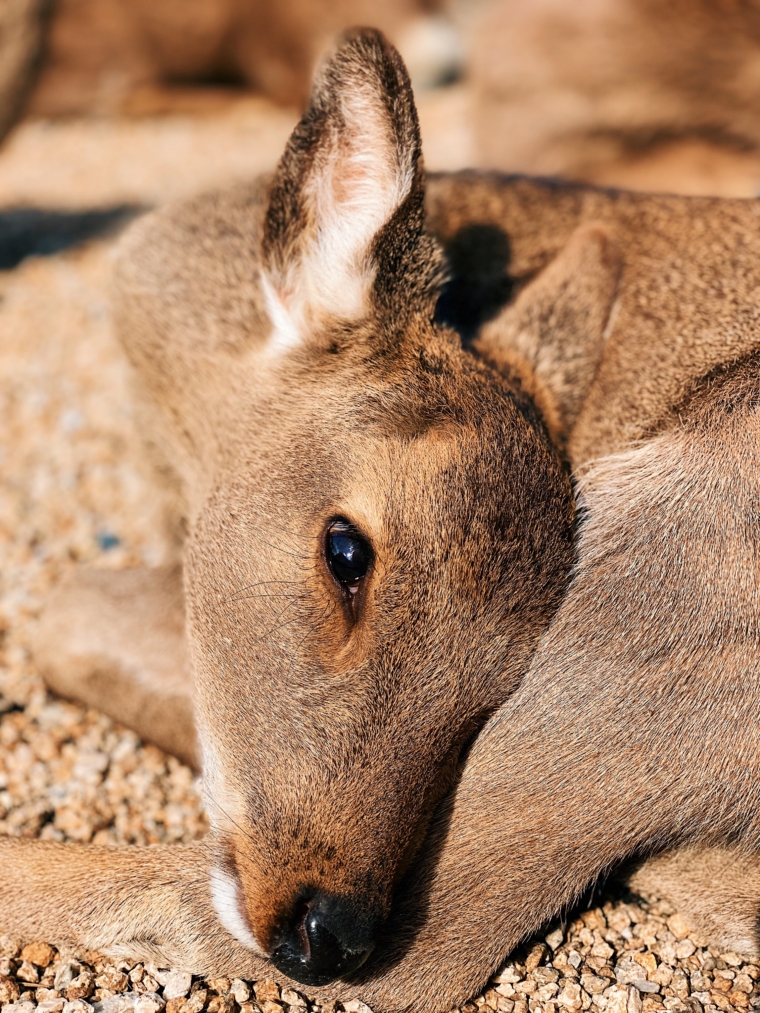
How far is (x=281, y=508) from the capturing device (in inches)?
130

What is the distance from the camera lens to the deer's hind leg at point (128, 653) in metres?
4.04

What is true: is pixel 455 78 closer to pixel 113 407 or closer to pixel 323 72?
pixel 113 407

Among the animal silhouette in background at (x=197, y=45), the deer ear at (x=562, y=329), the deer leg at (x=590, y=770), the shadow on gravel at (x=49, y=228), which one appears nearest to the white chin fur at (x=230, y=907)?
the deer leg at (x=590, y=770)

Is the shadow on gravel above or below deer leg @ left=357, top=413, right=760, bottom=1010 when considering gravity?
below

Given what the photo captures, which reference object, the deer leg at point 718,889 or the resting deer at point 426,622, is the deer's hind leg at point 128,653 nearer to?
the resting deer at point 426,622

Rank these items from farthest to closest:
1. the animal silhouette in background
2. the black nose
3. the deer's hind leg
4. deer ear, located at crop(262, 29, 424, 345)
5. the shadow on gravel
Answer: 1. the animal silhouette in background
2. the shadow on gravel
3. the deer's hind leg
4. deer ear, located at crop(262, 29, 424, 345)
5. the black nose

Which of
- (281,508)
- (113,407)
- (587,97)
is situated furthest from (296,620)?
(587,97)

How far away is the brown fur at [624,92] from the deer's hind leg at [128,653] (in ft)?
13.8

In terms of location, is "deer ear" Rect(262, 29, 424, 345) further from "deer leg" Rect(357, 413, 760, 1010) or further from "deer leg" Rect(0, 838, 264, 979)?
"deer leg" Rect(0, 838, 264, 979)

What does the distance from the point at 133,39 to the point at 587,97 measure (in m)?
4.83

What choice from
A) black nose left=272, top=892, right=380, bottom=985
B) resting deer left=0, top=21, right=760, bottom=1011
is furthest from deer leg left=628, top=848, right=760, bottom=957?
black nose left=272, top=892, right=380, bottom=985

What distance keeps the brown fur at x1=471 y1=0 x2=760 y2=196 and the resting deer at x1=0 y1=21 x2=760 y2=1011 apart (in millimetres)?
2990

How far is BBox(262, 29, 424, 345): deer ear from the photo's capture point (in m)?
3.50

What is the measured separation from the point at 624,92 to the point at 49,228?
3.97 metres
